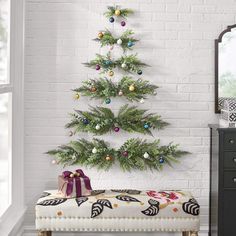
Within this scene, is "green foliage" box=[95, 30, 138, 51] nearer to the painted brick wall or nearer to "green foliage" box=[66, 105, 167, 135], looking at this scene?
the painted brick wall

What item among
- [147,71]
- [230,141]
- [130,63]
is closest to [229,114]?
[230,141]

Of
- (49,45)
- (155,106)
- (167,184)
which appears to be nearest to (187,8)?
(155,106)

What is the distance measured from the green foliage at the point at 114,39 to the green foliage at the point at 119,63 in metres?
0.10

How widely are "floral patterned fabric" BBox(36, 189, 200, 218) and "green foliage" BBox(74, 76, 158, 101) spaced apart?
94cm

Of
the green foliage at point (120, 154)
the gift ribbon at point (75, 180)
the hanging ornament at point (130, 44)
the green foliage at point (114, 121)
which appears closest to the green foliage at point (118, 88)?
the green foliage at point (114, 121)

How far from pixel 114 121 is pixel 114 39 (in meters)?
0.71

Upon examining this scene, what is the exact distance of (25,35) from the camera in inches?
184

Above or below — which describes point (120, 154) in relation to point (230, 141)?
below

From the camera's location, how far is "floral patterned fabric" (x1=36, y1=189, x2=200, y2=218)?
4.09m

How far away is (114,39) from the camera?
4637 millimetres

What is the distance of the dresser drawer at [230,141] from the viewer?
427 cm

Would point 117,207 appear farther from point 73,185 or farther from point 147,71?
point 147,71

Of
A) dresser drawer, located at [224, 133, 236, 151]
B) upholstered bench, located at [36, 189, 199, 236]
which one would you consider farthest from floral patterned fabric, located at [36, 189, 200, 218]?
dresser drawer, located at [224, 133, 236, 151]

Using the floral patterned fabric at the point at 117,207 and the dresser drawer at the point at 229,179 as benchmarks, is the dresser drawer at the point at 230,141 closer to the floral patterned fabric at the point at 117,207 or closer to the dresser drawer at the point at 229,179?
the dresser drawer at the point at 229,179
